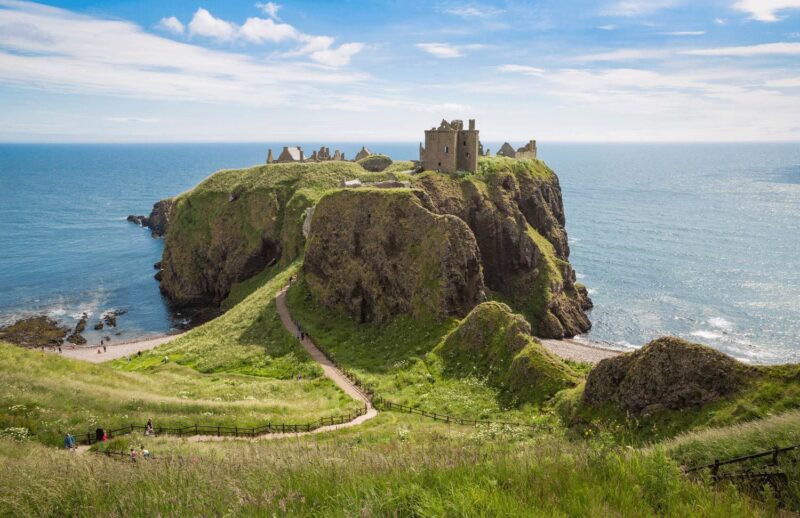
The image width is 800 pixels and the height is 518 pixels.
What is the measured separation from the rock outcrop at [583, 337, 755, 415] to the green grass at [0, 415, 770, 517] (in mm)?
14895

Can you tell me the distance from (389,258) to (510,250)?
2824cm

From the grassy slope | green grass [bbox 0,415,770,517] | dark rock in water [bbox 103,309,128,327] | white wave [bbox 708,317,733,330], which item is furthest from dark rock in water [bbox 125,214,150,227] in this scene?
green grass [bbox 0,415,770,517]

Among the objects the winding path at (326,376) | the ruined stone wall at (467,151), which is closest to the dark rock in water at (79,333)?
the winding path at (326,376)

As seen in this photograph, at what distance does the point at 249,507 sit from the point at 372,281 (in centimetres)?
4667

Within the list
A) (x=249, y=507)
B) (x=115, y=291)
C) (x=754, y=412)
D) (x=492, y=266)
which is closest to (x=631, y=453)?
(x=249, y=507)

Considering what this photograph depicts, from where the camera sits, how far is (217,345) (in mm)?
56750

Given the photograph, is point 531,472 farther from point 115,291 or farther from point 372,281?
point 115,291

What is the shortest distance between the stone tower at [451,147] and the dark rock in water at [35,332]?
194 feet

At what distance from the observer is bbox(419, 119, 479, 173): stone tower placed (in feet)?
249

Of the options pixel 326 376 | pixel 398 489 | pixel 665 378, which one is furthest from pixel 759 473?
pixel 326 376

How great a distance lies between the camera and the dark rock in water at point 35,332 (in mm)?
70125

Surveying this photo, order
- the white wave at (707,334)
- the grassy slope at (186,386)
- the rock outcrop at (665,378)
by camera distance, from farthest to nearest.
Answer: the white wave at (707,334), the grassy slope at (186,386), the rock outcrop at (665,378)

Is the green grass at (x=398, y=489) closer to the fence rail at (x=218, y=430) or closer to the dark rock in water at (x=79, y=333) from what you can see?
the fence rail at (x=218, y=430)

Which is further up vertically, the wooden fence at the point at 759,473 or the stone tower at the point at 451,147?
the stone tower at the point at 451,147
